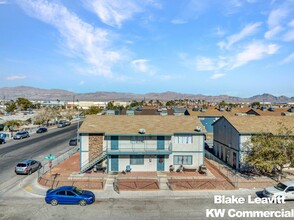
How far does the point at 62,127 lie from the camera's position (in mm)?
79375

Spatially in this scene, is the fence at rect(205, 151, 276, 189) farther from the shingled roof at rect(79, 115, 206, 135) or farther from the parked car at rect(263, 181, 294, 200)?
the shingled roof at rect(79, 115, 206, 135)

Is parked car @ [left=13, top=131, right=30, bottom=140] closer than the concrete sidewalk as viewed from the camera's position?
No

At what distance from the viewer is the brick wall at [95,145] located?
3184 centimetres

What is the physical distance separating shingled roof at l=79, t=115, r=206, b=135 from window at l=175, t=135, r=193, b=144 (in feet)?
2.18

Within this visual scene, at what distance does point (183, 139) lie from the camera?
3278cm

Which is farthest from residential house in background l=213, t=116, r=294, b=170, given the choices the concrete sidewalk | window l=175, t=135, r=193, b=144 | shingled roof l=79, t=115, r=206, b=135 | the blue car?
the blue car

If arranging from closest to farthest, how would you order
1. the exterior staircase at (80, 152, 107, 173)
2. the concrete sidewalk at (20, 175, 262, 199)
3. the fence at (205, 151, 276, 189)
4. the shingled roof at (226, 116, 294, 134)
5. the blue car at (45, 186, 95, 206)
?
the blue car at (45, 186, 95, 206)
the concrete sidewalk at (20, 175, 262, 199)
the fence at (205, 151, 276, 189)
the exterior staircase at (80, 152, 107, 173)
the shingled roof at (226, 116, 294, 134)

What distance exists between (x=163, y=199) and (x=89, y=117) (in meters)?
16.9

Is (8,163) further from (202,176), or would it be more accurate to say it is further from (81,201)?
(202,176)

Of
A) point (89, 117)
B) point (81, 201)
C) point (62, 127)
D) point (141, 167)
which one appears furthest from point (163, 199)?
point (62, 127)

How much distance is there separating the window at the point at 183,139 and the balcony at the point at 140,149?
1251 mm

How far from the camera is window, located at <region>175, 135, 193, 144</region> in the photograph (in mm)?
32719

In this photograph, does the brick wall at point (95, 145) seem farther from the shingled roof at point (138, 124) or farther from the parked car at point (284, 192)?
the parked car at point (284, 192)

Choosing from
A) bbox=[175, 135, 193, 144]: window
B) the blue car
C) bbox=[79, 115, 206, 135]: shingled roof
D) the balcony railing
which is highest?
bbox=[79, 115, 206, 135]: shingled roof
